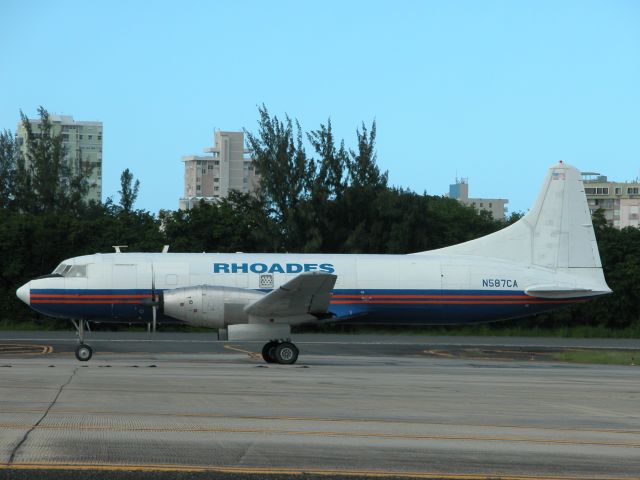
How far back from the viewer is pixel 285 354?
2805 cm

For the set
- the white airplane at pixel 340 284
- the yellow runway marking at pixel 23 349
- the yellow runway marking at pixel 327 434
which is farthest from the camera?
the yellow runway marking at pixel 23 349

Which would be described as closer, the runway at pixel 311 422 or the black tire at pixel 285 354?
the runway at pixel 311 422

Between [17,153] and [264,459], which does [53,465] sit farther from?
[17,153]

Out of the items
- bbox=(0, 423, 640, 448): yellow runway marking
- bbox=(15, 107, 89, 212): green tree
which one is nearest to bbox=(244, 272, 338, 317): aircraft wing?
bbox=(0, 423, 640, 448): yellow runway marking

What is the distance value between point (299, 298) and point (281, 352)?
1921 mm

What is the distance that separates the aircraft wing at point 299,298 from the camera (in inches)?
1041

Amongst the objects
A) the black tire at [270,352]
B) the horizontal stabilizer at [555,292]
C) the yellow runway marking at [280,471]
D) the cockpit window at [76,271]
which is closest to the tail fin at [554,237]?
the horizontal stabilizer at [555,292]

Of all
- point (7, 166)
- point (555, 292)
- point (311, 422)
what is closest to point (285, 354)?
point (555, 292)

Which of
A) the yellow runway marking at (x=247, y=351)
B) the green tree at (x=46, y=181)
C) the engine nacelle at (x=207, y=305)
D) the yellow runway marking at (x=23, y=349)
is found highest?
the green tree at (x=46, y=181)

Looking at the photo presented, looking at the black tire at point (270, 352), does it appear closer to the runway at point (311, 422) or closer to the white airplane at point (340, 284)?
the white airplane at point (340, 284)

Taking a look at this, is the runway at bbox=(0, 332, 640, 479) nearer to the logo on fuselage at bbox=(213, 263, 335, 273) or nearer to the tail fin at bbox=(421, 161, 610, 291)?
the logo on fuselage at bbox=(213, 263, 335, 273)

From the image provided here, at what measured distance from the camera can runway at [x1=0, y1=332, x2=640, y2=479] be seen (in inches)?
431

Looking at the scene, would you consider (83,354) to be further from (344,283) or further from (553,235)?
(553,235)

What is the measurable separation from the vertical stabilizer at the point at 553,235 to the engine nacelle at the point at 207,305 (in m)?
8.10
